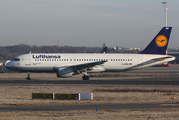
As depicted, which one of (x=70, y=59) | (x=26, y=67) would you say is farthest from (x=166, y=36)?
(x=26, y=67)

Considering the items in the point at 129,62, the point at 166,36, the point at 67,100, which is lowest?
the point at 67,100

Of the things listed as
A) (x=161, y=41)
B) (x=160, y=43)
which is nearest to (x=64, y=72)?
(x=160, y=43)

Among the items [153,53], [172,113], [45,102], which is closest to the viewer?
[172,113]

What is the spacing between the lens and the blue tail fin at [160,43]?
50500mm

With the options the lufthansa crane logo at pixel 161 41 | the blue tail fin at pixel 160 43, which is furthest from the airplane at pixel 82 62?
the lufthansa crane logo at pixel 161 41

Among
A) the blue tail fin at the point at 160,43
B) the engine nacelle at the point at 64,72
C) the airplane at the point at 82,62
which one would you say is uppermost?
the blue tail fin at the point at 160,43

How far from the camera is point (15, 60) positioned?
48.0 m

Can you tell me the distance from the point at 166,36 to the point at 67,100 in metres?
32.5

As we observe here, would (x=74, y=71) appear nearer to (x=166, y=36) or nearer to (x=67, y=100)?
(x=166, y=36)

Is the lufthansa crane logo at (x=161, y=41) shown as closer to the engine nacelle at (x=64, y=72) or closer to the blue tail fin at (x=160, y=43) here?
the blue tail fin at (x=160, y=43)

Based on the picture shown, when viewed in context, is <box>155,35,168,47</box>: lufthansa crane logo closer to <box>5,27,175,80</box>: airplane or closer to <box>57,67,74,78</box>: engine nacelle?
<box>5,27,175,80</box>: airplane

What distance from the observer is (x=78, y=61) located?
48125 millimetres

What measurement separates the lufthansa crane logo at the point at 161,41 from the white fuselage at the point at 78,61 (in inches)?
105

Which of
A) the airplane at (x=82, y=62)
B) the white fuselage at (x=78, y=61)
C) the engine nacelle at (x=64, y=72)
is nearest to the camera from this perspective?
the engine nacelle at (x=64, y=72)
